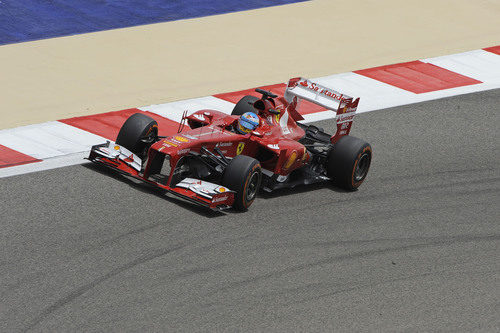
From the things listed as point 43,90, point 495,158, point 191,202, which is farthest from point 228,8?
point 191,202

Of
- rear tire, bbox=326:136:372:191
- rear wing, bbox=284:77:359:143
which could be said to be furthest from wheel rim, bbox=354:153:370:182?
rear wing, bbox=284:77:359:143

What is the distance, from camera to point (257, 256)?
376 inches

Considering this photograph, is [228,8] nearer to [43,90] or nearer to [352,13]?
[352,13]

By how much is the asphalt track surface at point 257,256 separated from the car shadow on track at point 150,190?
3 centimetres

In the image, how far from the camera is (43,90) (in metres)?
14.3

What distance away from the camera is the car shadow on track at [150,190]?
10461 millimetres

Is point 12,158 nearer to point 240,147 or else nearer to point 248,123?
point 240,147

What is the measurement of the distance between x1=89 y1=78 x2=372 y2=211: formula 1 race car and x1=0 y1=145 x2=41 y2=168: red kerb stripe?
3.45ft

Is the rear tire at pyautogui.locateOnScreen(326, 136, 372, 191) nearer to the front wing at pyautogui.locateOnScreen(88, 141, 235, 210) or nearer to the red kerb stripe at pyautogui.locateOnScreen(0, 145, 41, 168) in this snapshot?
Answer: the front wing at pyautogui.locateOnScreen(88, 141, 235, 210)

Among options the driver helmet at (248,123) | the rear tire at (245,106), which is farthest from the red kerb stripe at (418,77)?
the driver helmet at (248,123)

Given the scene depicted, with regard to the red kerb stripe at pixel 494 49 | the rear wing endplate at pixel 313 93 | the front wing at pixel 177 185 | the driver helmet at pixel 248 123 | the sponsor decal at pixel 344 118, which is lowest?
the front wing at pixel 177 185

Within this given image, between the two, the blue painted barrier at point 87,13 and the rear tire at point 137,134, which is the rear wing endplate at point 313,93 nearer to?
the rear tire at point 137,134

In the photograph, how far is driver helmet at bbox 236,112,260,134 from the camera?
11172mm

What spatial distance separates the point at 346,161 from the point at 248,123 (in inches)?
52.4
